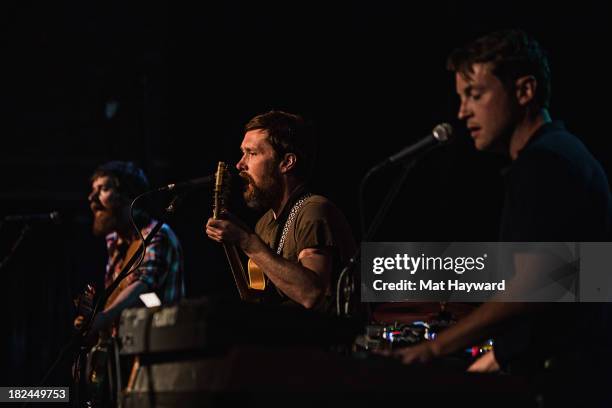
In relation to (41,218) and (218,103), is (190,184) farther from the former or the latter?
(218,103)

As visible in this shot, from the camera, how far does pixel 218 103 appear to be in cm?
693

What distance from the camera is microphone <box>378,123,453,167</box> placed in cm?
279

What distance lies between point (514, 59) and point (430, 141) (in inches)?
19.3

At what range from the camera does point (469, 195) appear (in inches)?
241

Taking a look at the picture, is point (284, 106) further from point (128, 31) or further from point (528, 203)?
point (528, 203)

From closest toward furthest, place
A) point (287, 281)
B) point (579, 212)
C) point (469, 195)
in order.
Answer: point (579, 212) → point (287, 281) → point (469, 195)

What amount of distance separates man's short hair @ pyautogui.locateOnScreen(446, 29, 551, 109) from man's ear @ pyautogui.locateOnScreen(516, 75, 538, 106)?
0.04ft

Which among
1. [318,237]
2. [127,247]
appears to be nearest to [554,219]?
[318,237]

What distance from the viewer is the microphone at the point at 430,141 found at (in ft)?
9.15

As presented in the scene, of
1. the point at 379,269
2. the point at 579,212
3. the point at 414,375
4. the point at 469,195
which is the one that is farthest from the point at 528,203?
the point at 469,195

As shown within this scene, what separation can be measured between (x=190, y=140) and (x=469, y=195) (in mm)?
2428

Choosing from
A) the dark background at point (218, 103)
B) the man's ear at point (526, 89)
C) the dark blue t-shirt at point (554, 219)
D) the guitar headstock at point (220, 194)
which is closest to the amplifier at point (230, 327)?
the dark blue t-shirt at point (554, 219)

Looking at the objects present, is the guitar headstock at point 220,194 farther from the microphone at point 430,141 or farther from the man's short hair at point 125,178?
the man's short hair at point 125,178

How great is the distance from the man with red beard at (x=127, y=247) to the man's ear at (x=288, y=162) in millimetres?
1469
